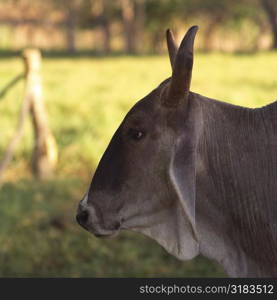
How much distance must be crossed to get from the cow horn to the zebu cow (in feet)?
0.15

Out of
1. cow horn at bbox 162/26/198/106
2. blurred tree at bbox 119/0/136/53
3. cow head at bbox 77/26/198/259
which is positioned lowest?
blurred tree at bbox 119/0/136/53

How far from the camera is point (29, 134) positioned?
1121 cm

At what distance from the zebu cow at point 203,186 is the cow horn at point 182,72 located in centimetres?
5

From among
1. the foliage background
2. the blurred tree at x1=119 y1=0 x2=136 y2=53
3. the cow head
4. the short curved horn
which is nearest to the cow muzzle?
the cow head

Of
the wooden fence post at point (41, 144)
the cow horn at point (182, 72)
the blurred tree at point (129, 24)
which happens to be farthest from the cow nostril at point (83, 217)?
the blurred tree at point (129, 24)

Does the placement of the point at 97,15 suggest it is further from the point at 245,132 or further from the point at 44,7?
the point at 245,132

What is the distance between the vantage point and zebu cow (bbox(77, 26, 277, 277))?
3.10 m

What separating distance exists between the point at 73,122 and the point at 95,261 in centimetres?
470

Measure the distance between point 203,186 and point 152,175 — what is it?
0.20m

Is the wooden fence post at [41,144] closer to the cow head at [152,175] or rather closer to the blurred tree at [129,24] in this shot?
the cow head at [152,175]

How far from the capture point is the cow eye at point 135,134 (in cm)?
313

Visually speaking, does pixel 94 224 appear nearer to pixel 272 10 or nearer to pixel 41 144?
pixel 41 144

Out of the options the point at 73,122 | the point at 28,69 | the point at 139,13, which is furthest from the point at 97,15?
the point at 28,69

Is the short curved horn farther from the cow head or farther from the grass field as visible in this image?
the grass field
